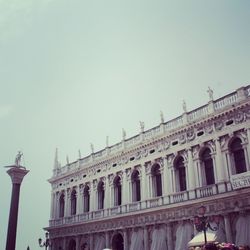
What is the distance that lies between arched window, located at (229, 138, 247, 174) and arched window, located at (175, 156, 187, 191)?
375cm

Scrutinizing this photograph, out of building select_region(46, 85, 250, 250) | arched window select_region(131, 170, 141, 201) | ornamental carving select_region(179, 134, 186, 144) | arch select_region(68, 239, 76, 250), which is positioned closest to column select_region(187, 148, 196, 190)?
building select_region(46, 85, 250, 250)

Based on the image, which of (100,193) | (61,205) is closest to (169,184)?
(100,193)

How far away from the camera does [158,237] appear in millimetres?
22328

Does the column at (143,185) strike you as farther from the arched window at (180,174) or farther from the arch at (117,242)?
the arch at (117,242)

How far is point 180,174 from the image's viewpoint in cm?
2264

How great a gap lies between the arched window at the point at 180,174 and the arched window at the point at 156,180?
172 cm

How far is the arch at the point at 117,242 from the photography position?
26.0 meters

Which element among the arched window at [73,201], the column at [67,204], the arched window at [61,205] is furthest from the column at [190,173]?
the arched window at [61,205]

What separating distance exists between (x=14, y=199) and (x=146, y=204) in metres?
9.54

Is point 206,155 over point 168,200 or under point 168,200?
over

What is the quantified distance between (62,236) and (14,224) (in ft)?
52.5

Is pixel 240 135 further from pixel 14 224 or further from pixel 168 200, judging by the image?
pixel 14 224

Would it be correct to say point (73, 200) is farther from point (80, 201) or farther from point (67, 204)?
point (80, 201)

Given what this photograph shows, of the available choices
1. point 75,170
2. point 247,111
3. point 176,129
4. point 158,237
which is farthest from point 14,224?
point 75,170
